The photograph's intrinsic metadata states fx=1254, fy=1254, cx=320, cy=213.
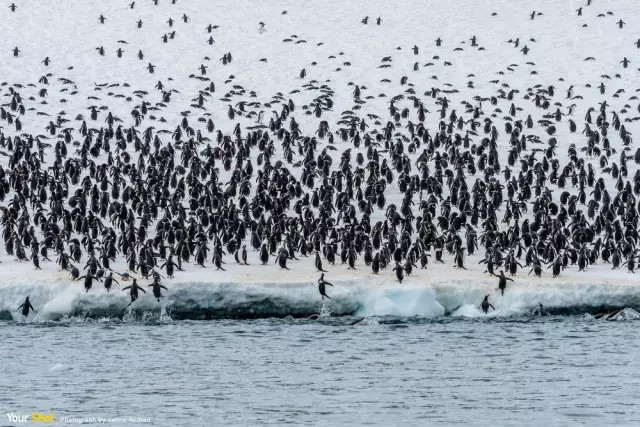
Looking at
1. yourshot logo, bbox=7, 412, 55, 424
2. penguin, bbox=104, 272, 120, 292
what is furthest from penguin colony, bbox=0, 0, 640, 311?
yourshot logo, bbox=7, 412, 55, 424

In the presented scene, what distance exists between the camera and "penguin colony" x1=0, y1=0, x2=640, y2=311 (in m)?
40.1

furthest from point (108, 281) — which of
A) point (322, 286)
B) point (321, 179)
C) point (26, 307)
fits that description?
point (321, 179)

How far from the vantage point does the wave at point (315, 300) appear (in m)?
35.7

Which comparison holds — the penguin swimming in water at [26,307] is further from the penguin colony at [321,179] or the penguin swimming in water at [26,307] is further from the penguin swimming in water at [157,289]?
the penguin swimming in water at [157,289]

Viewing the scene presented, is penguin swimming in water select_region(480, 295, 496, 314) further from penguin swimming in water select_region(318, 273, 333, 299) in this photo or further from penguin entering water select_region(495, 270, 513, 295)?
penguin swimming in water select_region(318, 273, 333, 299)

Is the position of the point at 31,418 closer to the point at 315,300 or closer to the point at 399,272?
the point at 315,300

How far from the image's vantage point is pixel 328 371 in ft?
92.6

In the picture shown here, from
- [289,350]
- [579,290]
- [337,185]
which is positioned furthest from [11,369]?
[337,185]

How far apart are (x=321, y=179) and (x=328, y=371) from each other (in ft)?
73.2

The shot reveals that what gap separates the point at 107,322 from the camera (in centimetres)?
3528

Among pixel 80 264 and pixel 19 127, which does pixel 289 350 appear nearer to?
pixel 80 264

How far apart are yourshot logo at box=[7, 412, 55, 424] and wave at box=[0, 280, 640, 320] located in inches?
484

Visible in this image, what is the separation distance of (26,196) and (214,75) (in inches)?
881

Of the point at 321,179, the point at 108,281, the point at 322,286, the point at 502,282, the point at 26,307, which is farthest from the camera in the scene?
the point at 321,179
